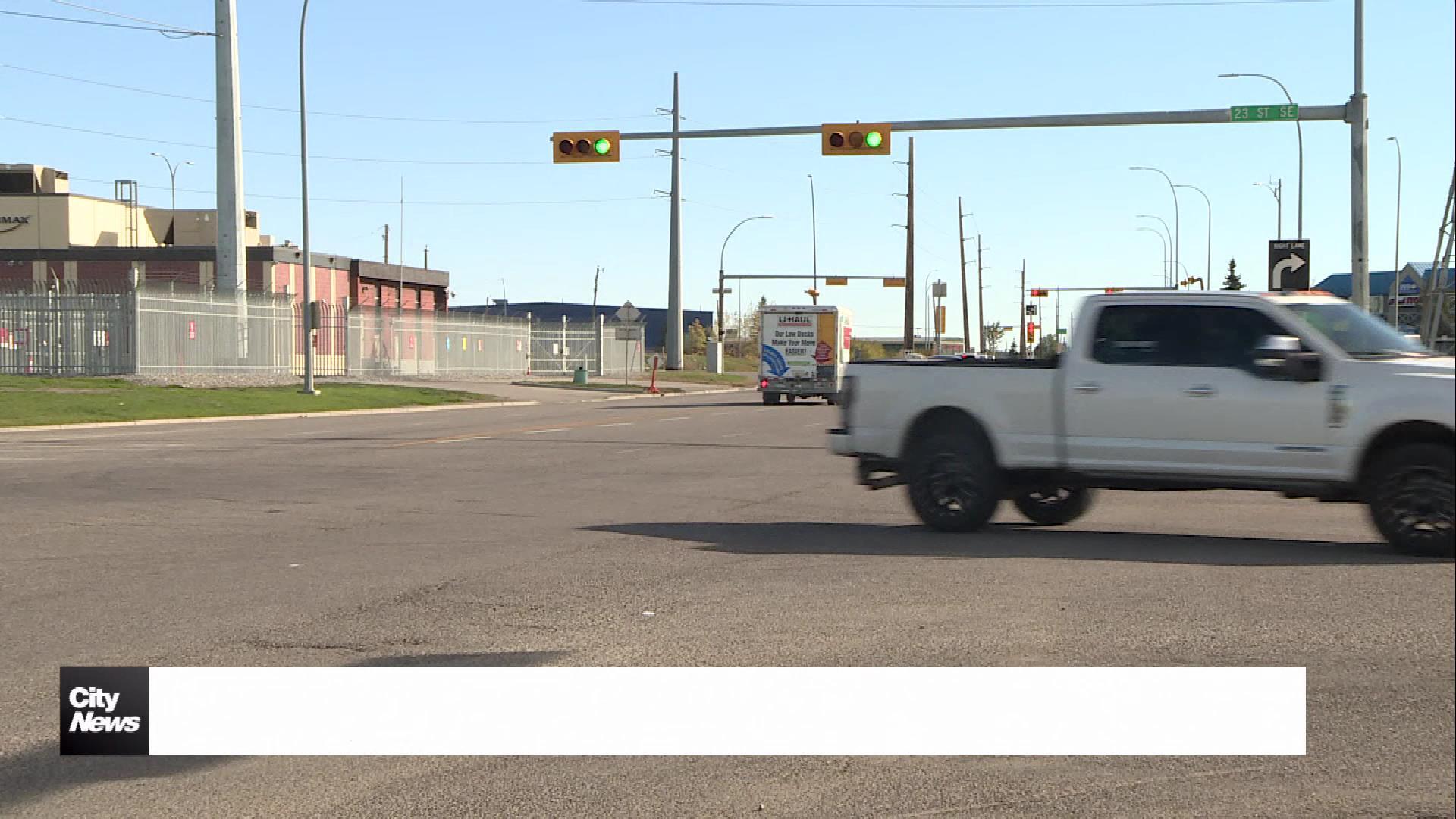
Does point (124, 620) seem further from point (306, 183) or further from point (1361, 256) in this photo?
point (306, 183)

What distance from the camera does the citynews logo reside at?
214 cm

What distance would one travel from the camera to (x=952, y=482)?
7.14m

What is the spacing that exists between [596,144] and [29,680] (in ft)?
82.4

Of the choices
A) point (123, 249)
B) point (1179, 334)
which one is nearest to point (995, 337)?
point (1179, 334)

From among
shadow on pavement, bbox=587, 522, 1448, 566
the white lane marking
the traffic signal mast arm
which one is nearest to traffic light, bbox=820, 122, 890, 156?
the traffic signal mast arm

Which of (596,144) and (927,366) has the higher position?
(596,144)

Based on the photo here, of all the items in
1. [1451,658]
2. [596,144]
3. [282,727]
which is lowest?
[282,727]

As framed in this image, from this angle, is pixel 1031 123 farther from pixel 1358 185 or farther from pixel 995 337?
pixel 1358 185

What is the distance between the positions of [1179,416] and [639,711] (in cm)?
272

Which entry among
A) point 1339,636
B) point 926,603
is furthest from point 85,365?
point 1339,636

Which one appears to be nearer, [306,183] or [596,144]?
[596,144]

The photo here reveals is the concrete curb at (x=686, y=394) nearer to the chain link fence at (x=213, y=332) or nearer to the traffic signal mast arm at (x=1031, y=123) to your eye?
the chain link fence at (x=213, y=332)

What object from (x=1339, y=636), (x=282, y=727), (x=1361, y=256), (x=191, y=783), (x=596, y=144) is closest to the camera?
(x=282, y=727)

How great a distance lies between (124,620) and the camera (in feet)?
26.5
